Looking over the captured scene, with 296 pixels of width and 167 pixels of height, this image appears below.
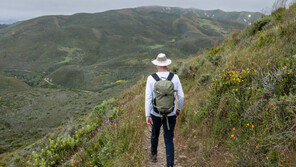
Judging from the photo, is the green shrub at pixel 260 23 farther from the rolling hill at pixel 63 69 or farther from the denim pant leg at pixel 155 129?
the denim pant leg at pixel 155 129

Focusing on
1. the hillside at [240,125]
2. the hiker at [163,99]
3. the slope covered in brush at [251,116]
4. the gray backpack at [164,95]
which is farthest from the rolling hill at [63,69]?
the gray backpack at [164,95]

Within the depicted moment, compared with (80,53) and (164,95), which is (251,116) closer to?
(164,95)

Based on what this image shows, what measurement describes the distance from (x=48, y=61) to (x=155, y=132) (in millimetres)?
128306

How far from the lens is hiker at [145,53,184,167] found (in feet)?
7.74

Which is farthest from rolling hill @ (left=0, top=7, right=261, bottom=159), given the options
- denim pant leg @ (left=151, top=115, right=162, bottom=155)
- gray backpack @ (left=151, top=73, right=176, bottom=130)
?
denim pant leg @ (left=151, top=115, right=162, bottom=155)

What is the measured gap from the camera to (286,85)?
8.52ft

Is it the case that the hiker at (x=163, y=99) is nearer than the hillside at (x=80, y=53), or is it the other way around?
the hiker at (x=163, y=99)

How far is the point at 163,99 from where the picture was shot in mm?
2365

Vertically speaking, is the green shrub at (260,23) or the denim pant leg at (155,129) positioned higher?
the green shrub at (260,23)

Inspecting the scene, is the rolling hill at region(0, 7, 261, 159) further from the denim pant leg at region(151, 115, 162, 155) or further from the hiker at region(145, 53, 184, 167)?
the denim pant leg at region(151, 115, 162, 155)

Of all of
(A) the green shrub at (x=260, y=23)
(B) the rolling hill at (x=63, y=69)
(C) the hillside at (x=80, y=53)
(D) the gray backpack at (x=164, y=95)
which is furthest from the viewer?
(C) the hillside at (x=80, y=53)

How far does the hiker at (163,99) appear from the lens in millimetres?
2360

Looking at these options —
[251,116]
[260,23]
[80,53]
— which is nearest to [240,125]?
[251,116]

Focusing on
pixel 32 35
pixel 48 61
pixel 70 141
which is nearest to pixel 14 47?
pixel 32 35
